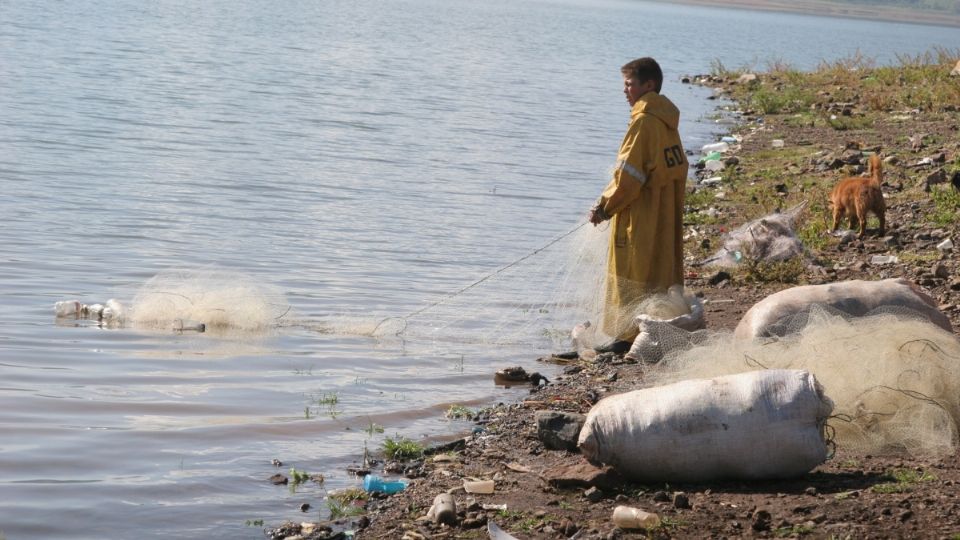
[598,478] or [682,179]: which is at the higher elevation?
[682,179]

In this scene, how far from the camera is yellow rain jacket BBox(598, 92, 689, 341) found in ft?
23.6

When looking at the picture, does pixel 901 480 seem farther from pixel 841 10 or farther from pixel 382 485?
pixel 841 10

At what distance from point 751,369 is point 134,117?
15.1 metres

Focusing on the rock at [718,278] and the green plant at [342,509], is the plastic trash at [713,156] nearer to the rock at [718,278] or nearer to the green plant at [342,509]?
the rock at [718,278]

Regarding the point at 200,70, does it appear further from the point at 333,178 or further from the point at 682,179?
the point at 682,179

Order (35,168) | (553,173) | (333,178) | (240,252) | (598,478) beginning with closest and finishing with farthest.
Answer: (598,478)
(240,252)
(35,168)
(333,178)
(553,173)

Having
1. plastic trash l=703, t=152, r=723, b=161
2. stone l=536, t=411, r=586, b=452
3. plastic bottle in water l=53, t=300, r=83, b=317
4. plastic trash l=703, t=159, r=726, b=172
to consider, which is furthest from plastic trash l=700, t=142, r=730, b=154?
stone l=536, t=411, r=586, b=452

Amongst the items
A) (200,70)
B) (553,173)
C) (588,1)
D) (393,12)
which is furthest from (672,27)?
(553,173)

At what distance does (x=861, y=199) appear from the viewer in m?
9.91

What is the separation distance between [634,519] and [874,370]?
1.59 m

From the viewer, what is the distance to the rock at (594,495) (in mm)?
4898

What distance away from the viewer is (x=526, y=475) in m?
5.48

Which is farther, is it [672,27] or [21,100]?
[672,27]

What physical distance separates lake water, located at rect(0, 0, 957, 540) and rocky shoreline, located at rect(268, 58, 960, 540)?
19.6 inches
